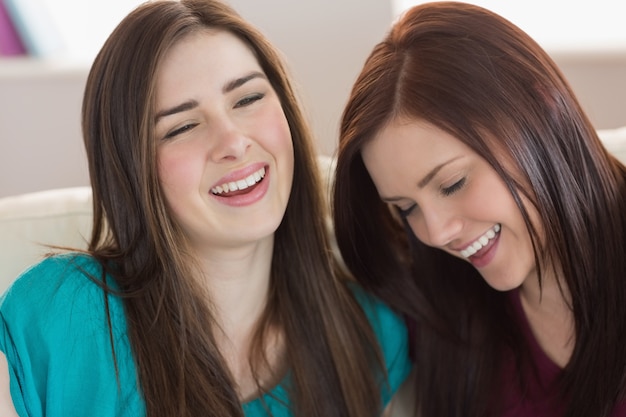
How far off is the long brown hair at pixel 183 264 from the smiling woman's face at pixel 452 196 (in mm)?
258

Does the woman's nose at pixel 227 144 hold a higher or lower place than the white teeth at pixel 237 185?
higher

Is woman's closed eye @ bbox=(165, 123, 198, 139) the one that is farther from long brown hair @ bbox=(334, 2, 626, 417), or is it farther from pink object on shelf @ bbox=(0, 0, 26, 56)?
pink object on shelf @ bbox=(0, 0, 26, 56)

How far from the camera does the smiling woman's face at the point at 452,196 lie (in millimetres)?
1405

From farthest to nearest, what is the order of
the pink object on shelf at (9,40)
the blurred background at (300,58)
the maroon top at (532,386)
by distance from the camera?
the pink object on shelf at (9,40) → the blurred background at (300,58) → the maroon top at (532,386)

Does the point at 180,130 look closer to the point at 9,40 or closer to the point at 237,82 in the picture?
the point at 237,82

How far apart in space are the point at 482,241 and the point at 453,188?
11 centimetres

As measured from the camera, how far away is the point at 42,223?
1.83m

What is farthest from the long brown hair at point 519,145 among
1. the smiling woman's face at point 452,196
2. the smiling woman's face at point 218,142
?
the smiling woman's face at point 218,142

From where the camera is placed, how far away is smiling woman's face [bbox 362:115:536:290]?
1.41m

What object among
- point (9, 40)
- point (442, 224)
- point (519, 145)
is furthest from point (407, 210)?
point (9, 40)

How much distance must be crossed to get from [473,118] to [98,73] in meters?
0.60

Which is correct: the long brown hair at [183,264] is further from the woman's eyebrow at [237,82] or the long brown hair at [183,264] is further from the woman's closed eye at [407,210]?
the woman's closed eye at [407,210]

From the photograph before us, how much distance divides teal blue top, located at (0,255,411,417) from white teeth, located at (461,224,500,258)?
58 centimetres

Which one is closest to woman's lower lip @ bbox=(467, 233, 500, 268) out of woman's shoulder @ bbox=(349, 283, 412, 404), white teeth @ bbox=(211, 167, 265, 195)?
woman's shoulder @ bbox=(349, 283, 412, 404)
